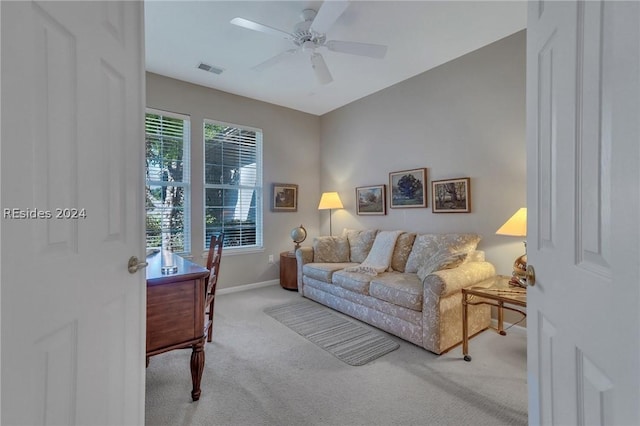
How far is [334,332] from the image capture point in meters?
2.85

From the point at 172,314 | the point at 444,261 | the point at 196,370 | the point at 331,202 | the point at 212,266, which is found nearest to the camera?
the point at 172,314

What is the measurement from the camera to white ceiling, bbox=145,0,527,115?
2.39 metres

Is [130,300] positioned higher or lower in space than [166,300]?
higher

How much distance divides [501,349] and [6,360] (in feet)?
10.0

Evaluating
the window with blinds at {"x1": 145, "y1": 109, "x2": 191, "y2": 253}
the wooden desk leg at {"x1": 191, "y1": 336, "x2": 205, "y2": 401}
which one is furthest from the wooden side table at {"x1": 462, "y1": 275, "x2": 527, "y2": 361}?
the window with blinds at {"x1": 145, "y1": 109, "x2": 191, "y2": 253}

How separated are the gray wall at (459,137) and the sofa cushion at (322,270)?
0.97 metres

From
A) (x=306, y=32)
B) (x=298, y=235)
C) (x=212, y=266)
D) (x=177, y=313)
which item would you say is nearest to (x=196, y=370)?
(x=177, y=313)

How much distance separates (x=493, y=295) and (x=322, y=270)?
1918mm

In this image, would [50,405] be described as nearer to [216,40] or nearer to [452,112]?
[216,40]

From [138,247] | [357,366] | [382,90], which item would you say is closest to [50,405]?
[138,247]

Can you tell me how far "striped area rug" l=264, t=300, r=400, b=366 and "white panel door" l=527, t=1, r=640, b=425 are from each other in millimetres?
1609

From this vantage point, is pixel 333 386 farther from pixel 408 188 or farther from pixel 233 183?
pixel 233 183

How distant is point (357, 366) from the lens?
2.24 metres

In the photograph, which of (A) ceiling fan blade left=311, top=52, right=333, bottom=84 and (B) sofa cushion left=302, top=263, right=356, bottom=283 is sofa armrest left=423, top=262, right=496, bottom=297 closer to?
(B) sofa cushion left=302, top=263, right=356, bottom=283
